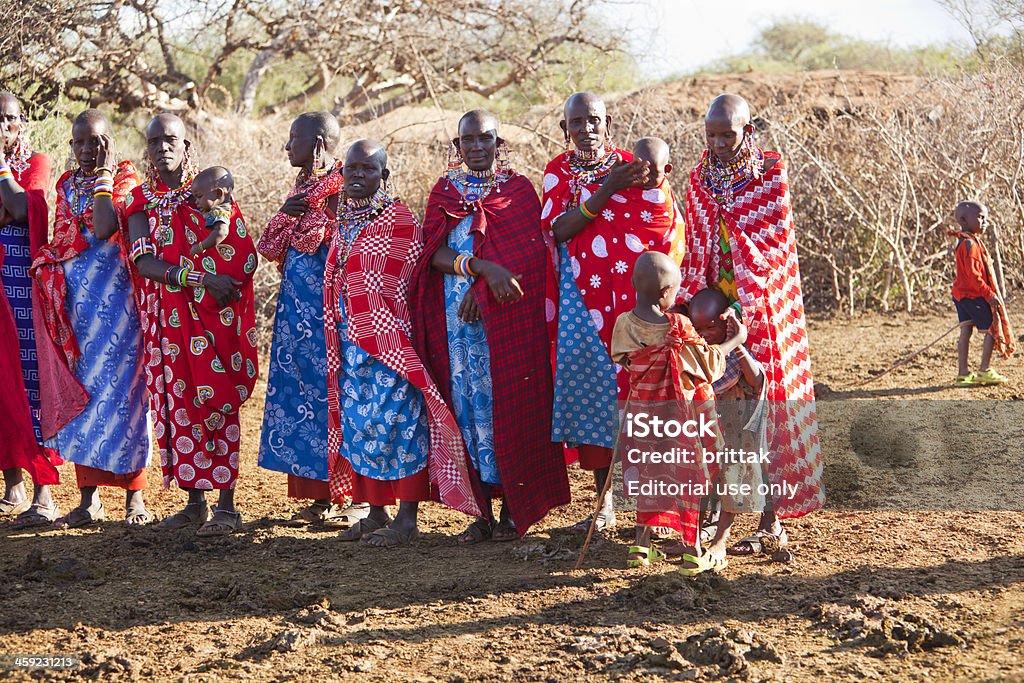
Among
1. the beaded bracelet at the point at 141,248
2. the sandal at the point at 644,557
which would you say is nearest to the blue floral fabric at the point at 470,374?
the sandal at the point at 644,557

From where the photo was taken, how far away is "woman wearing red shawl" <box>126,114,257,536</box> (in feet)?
15.9

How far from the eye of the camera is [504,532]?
4805mm

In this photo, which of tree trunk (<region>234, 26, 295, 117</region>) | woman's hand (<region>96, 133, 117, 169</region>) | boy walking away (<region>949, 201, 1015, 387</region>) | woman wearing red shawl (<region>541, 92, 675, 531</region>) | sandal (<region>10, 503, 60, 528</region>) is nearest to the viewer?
woman wearing red shawl (<region>541, 92, 675, 531</region>)

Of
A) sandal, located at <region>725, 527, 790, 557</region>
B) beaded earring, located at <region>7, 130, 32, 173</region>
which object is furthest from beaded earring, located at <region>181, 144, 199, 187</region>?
sandal, located at <region>725, 527, 790, 557</region>

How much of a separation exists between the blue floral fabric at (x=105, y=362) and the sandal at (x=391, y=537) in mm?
1165

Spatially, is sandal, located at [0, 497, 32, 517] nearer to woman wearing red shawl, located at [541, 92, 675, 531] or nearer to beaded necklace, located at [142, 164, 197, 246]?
beaded necklace, located at [142, 164, 197, 246]

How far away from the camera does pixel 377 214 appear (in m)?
4.71

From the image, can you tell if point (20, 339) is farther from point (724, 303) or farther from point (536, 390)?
point (724, 303)

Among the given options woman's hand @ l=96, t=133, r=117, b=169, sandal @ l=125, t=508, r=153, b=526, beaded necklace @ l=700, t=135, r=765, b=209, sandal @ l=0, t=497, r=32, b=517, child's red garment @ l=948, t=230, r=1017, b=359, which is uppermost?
woman's hand @ l=96, t=133, r=117, b=169

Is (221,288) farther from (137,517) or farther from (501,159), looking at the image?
(501,159)

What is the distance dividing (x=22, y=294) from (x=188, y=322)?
0.98 metres

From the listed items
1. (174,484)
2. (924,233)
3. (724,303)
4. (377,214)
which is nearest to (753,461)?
(724,303)

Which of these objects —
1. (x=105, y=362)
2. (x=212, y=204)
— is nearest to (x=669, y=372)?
(x=212, y=204)

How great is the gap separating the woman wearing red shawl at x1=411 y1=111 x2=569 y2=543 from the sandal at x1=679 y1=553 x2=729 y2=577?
2.69ft
